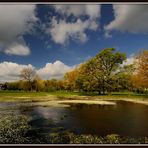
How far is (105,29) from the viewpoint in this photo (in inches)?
250

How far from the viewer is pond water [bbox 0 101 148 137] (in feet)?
19.9

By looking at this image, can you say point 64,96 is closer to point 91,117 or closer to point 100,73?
point 91,117

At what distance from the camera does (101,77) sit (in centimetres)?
677

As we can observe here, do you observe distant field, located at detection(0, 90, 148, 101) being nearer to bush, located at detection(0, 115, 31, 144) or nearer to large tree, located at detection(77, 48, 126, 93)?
large tree, located at detection(77, 48, 126, 93)

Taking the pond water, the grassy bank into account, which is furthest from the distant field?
the pond water

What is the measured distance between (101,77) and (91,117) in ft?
2.94

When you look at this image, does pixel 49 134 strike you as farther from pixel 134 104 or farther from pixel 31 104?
pixel 134 104

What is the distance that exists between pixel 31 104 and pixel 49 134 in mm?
900

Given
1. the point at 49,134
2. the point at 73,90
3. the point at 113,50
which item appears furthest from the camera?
the point at 73,90

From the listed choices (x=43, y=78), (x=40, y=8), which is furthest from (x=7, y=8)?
(x=43, y=78)

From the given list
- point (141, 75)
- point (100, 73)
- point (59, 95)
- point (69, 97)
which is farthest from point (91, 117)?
point (141, 75)

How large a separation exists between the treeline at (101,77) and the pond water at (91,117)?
0.38 metres

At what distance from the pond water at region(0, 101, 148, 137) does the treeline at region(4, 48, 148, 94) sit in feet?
1.24

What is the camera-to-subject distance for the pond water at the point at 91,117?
605cm
